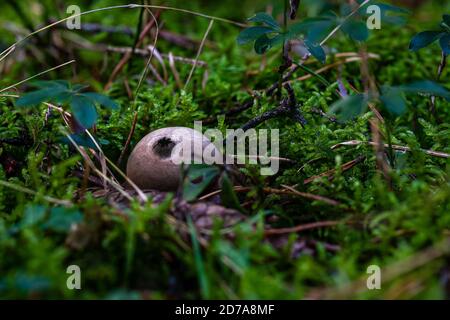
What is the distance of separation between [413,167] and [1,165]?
5.45 feet

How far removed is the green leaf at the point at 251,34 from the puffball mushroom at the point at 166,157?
49cm

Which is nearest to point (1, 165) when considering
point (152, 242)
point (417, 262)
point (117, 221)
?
point (117, 221)

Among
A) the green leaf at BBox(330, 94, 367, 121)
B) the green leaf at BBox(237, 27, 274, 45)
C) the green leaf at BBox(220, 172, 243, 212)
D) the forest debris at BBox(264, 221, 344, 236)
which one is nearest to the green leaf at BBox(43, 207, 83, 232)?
the green leaf at BBox(220, 172, 243, 212)

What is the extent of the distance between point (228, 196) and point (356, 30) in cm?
74

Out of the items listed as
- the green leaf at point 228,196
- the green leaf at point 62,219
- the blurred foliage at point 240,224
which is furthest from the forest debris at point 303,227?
the green leaf at point 62,219

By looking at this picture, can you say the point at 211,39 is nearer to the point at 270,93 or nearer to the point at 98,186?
the point at 270,93

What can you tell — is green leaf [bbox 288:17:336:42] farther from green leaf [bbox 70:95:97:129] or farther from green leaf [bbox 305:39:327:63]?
green leaf [bbox 70:95:97:129]

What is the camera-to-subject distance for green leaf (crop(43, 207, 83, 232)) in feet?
4.37

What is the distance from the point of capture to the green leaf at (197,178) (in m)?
1.52

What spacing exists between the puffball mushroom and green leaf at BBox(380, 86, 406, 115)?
2.08 feet

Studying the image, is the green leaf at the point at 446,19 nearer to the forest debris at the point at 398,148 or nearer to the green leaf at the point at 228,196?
the forest debris at the point at 398,148

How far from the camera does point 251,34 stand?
194 cm

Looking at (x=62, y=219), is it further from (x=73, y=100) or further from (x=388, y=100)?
(x=388, y=100)

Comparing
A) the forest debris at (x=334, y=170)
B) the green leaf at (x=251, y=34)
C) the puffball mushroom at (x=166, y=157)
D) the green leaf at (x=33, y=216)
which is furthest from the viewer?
the green leaf at (x=251, y=34)
